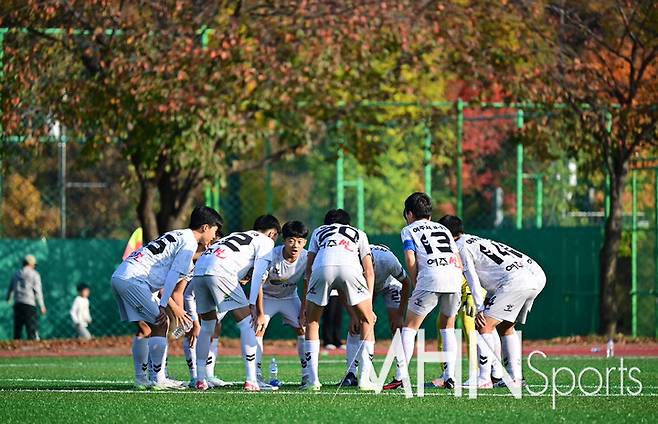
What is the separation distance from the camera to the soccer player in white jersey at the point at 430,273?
15281mm

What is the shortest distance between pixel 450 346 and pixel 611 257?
13041mm

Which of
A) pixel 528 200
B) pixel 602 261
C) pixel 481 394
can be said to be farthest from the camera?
pixel 528 200

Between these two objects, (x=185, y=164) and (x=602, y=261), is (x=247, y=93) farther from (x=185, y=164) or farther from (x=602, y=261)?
(x=602, y=261)

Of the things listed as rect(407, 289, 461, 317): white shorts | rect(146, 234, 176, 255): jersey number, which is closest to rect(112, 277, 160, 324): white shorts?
rect(146, 234, 176, 255): jersey number

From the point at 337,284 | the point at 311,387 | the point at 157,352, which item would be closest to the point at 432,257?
the point at 337,284

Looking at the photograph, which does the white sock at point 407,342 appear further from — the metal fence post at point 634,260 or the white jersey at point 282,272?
the metal fence post at point 634,260

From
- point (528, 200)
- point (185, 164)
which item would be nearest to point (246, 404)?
point (185, 164)

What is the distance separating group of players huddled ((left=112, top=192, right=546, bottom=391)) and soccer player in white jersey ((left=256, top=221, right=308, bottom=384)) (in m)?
0.03

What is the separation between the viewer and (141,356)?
15.6m

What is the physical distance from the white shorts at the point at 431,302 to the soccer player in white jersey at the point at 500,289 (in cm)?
28

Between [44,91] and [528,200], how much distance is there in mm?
12202

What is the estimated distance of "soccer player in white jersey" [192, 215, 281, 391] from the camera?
15617 millimetres

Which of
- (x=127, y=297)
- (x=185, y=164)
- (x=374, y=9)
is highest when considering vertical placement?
(x=374, y=9)

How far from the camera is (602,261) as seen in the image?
1105 inches
